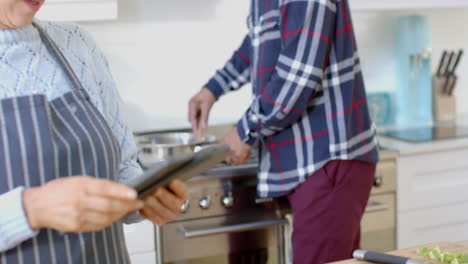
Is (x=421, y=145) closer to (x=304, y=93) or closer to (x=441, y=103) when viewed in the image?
(x=441, y=103)

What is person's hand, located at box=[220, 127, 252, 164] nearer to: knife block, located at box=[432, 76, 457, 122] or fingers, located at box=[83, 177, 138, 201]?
fingers, located at box=[83, 177, 138, 201]

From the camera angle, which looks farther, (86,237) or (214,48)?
(214,48)

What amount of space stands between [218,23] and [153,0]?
28 cm

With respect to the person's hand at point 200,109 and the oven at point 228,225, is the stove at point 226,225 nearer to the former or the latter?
the oven at point 228,225

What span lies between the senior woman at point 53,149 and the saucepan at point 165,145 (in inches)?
32.7

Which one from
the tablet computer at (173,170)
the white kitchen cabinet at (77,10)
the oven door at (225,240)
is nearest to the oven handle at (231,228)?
the oven door at (225,240)

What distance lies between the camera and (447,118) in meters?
2.73

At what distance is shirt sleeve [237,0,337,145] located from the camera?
1631 millimetres

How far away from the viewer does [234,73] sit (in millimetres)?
2066

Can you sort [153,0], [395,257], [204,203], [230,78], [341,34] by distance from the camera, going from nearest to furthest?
[395,257] < [341,34] < [204,203] < [230,78] < [153,0]

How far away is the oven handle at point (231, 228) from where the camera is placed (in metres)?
1.87

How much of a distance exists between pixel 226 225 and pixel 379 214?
57cm

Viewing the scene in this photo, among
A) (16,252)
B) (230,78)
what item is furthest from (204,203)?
(16,252)

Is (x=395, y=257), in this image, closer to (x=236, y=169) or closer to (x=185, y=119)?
(x=236, y=169)
